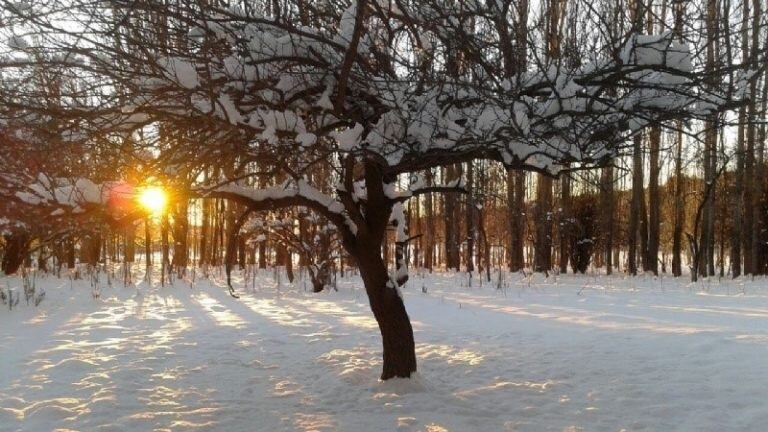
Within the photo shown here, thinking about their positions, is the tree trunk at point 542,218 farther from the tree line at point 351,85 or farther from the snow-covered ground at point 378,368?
the tree line at point 351,85

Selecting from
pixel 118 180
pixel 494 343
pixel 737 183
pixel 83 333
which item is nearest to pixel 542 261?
pixel 737 183

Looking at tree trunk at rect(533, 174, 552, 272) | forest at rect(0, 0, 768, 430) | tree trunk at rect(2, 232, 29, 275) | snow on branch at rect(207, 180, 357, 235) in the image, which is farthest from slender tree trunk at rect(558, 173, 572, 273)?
tree trunk at rect(2, 232, 29, 275)

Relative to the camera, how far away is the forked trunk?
4.82 meters

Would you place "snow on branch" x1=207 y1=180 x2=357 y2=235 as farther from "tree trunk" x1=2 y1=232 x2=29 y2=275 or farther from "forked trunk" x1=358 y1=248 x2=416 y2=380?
"tree trunk" x1=2 y1=232 x2=29 y2=275

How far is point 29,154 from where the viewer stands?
398cm

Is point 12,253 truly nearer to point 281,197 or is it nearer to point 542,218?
point 281,197

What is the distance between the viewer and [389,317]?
4871 mm

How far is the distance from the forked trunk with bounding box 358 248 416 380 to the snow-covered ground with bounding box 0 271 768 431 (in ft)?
0.63

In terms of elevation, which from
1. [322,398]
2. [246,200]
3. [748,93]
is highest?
[748,93]

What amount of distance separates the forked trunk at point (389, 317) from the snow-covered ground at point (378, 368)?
0.19 metres

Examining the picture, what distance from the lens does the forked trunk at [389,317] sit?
4.82 meters

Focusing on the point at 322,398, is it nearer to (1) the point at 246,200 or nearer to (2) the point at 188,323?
(1) the point at 246,200

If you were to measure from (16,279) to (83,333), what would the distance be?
8330mm

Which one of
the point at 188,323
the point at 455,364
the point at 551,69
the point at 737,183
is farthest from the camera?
the point at 737,183
